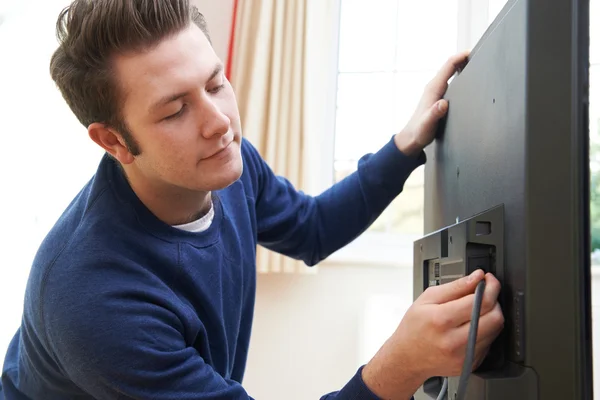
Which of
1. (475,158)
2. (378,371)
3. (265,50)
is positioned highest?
(265,50)

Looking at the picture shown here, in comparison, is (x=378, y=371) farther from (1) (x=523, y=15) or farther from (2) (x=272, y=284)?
(2) (x=272, y=284)

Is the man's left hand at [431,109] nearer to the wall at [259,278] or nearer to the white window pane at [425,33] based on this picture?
the wall at [259,278]

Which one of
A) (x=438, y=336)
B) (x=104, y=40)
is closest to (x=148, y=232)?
(x=104, y=40)

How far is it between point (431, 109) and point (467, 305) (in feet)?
1.43

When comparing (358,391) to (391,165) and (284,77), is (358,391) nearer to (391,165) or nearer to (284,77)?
(391,165)

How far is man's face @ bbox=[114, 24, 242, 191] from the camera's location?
2.99ft

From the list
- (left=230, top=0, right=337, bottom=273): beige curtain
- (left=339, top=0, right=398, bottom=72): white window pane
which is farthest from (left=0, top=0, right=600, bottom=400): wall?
(left=339, top=0, right=398, bottom=72): white window pane

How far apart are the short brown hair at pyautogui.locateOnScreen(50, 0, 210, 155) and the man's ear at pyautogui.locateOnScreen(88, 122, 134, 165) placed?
0.01 meters

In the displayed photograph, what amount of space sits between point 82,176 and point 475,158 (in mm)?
1449

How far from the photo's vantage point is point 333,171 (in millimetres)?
2443

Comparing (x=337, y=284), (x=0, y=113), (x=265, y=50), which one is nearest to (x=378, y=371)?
(x=0, y=113)

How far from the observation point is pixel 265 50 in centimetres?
222

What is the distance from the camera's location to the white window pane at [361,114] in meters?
2.43

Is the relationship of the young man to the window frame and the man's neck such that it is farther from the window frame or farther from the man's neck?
the window frame
